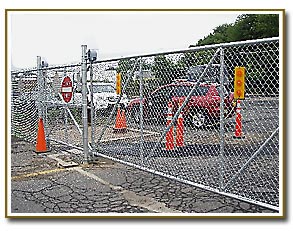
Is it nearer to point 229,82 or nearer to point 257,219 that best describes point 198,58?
point 229,82

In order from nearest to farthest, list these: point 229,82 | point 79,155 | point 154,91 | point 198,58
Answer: point 229,82
point 198,58
point 154,91
point 79,155

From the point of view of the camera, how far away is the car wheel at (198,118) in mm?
7795

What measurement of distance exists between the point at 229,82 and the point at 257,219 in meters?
2.19

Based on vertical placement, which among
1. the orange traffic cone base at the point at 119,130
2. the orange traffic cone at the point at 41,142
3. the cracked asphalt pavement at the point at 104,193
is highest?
the orange traffic cone base at the point at 119,130

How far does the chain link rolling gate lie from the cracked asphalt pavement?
191 millimetres

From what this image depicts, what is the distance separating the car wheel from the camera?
7.79 m

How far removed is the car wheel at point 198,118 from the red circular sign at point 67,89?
249 centimetres

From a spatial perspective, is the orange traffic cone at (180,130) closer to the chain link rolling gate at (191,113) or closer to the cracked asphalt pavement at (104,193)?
the chain link rolling gate at (191,113)

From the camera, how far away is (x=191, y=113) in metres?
7.83

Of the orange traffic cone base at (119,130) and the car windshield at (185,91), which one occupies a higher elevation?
the car windshield at (185,91)

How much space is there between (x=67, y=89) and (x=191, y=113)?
2.55 meters

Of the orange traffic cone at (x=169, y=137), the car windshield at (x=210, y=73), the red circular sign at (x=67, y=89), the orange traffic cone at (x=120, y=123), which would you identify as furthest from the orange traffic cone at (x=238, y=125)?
the red circular sign at (x=67, y=89)

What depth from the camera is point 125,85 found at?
23.5 ft
